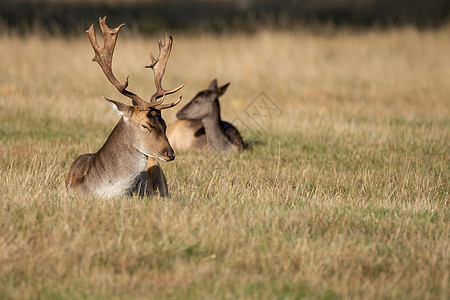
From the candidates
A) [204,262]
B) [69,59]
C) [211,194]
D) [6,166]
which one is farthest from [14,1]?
[204,262]

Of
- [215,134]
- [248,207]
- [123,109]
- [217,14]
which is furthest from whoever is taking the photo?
[217,14]

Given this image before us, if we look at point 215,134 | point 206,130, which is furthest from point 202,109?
point 215,134

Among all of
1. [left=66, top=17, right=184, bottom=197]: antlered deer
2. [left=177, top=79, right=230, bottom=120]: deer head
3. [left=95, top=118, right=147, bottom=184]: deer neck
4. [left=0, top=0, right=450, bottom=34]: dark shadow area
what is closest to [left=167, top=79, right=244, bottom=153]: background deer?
[left=177, top=79, right=230, bottom=120]: deer head

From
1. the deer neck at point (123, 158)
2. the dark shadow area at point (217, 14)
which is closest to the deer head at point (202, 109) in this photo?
the deer neck at point (123, 158)

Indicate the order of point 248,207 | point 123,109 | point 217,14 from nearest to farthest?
point 123,109 < point 248,207 < point 217,14

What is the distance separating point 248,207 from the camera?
6531mm

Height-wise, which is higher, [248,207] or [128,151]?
[128,151]

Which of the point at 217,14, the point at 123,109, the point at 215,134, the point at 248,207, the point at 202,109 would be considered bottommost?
the point at 248,207

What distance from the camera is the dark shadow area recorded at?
973 inches

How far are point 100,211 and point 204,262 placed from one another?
4.16ft

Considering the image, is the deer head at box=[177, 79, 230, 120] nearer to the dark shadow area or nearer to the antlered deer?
the antlered deer

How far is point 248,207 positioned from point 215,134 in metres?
4.36

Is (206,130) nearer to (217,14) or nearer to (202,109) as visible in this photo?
(202,109)

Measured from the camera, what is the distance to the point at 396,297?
4.69 m
